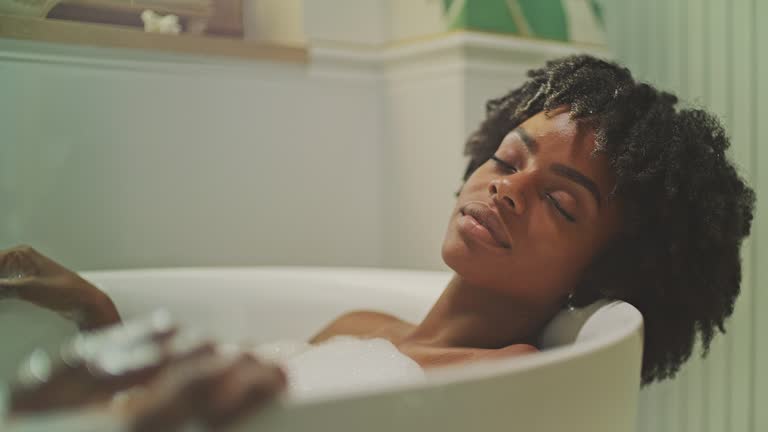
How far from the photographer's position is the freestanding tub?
45cm

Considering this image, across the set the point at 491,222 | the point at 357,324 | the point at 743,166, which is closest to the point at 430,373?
the point at 491,222

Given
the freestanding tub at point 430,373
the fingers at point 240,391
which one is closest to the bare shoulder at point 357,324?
the freestanding tub at point 430,373

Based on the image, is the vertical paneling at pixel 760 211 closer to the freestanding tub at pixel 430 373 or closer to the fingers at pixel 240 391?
the freestanding tub at pixel 430 373

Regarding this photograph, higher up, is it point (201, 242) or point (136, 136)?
point (136, 136)

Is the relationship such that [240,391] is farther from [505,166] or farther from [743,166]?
[743,166]

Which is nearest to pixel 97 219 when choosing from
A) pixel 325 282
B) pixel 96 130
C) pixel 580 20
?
pixel 96 130

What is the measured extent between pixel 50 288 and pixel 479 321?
58 centimetres

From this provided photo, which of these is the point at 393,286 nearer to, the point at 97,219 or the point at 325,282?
the point at 325,282

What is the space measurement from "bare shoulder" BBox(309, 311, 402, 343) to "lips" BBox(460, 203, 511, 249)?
10.8 inches

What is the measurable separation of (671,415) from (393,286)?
2.01 feet

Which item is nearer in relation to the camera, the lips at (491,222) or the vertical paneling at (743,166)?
the lips at (491,222)

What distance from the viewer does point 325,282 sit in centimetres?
120

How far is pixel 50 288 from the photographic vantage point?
990 mm

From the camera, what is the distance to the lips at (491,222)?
0.88 m
